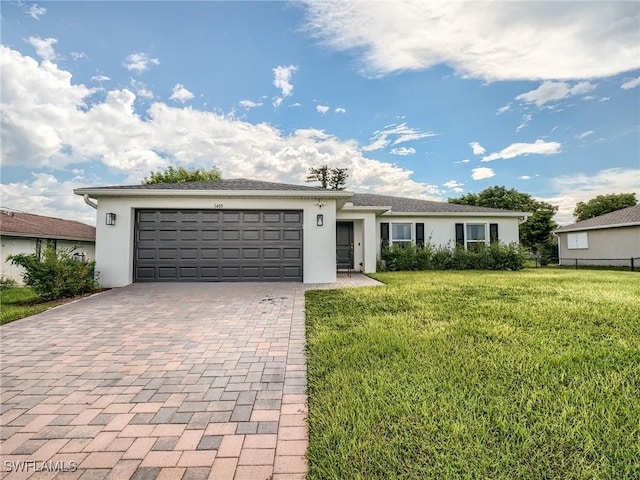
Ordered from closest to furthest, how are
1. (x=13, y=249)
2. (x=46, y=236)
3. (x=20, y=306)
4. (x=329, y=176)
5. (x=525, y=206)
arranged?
(x=20, y=306), (x=13, y=249), (x=46, y=236), (x=329, y=176), (x=525, y=206)

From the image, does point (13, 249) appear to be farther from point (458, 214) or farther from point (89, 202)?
point (458, 214)

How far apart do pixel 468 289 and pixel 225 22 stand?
1017 centimetres

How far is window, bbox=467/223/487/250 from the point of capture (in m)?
15.2

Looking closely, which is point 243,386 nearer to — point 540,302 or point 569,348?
point 569,348

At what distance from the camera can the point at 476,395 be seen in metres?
2.49

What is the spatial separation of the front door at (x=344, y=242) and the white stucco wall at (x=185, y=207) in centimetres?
A: 389

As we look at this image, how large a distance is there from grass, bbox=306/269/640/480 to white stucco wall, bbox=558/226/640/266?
16.1 meters

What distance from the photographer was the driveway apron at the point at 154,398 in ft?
6.15

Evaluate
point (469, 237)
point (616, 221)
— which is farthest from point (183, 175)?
point (616, 221)

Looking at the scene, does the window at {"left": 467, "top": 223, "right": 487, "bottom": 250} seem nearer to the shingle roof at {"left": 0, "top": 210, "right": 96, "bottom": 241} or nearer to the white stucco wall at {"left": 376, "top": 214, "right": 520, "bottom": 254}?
the white stucco wall at {"left": 376, "top": 214, "right": 520, "bottom": 254}

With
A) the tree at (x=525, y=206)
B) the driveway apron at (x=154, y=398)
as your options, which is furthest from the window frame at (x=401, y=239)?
the tree at (x=525, y=206)

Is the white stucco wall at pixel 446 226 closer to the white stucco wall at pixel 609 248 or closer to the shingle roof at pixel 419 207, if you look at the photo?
the shingle roof at pixel 419 207

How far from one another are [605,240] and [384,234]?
1367 cm

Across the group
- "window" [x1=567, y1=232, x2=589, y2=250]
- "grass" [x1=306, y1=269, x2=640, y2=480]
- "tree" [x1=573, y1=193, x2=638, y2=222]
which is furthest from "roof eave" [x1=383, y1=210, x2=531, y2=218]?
"tree" [x1=573, y1=193, x2=638, y2=222]
